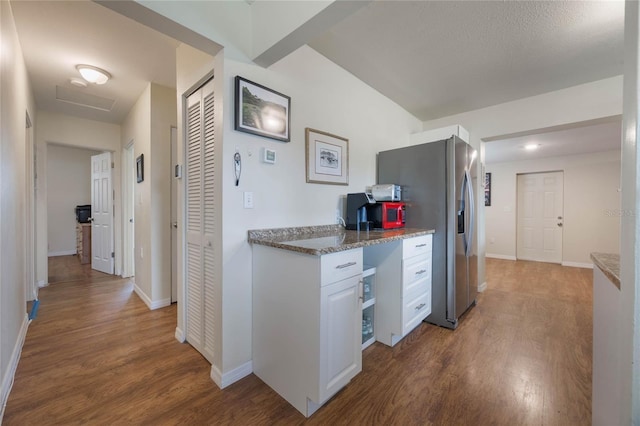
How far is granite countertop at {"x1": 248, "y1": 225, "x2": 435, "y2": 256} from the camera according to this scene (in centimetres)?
143

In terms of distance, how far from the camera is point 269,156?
71.9 inches

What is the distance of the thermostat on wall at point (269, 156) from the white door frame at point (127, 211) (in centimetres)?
324

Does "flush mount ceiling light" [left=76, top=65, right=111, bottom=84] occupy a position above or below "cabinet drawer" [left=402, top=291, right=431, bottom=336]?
above

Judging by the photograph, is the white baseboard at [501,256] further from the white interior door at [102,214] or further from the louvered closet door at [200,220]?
the white interior door at [102,214]

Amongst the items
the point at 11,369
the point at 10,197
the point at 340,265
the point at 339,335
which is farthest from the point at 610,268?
the point at 10,197

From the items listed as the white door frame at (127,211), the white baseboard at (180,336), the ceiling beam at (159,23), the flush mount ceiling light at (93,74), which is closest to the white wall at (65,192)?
the white door frame at (127,211)

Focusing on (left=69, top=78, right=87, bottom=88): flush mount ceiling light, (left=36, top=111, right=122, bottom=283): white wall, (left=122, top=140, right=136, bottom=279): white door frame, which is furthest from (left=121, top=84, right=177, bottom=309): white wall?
(left=36, top=111, right=122, bottom=283): white wall

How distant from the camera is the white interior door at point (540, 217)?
5.47 meters

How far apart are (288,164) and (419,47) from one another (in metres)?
1.50

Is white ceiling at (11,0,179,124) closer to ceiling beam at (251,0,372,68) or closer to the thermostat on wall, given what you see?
ceiling beam at (251,0,372,68)

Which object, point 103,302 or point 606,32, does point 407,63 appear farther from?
point 103,302

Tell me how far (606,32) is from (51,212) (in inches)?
361

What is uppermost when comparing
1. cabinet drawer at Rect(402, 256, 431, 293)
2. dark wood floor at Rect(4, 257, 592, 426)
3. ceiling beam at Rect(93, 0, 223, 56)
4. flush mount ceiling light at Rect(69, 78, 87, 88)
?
flush mount ceiling light at Rect(69, 78, 87, 88)

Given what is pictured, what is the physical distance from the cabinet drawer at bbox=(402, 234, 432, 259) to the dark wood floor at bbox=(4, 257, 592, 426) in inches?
29.7
